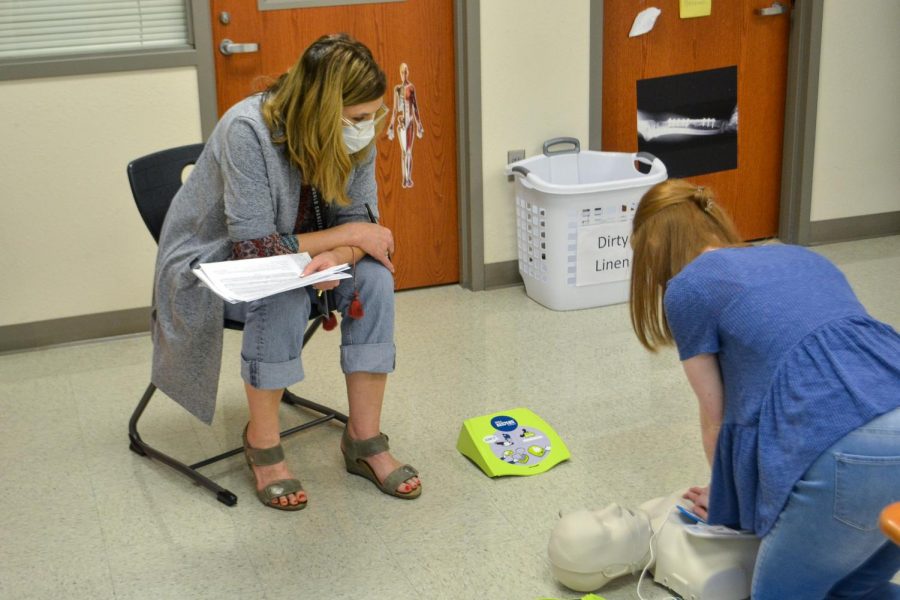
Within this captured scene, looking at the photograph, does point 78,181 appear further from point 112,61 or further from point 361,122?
point 361,122

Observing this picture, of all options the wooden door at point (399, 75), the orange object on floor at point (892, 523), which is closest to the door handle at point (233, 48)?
the wooden door at point (399, 75)

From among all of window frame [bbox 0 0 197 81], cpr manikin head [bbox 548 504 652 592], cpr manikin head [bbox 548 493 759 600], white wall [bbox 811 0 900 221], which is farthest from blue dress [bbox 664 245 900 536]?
white wall [bbox 811 0 900 221]

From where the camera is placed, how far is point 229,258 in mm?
2439

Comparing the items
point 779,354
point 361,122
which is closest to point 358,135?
point 361,122

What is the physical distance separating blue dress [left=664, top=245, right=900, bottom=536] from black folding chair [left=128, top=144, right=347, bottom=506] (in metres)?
0.97

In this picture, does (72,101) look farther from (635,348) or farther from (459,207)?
(635,348)

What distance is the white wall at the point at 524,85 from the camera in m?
3.66

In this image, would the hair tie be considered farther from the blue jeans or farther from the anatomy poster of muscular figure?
the anatomy poster of muscular figure

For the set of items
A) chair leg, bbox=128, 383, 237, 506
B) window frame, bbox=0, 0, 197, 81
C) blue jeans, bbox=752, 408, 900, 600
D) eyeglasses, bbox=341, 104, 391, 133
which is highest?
window frame, bbox=0, 0, 197, 81

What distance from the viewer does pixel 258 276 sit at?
225cm

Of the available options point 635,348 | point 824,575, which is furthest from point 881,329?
point 635,348

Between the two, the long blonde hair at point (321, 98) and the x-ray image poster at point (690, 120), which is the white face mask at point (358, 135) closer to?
the long blonde hair at point (321, 98)

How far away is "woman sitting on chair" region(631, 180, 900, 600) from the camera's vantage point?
1692 millimetres

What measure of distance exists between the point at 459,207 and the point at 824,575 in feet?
7.47
